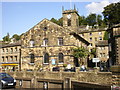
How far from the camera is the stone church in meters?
36.9

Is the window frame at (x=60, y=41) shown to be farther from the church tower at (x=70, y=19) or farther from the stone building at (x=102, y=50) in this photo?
the stone building at (x=102, y=50)

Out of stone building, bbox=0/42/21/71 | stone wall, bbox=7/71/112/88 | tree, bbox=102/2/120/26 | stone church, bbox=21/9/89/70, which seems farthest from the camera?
tree, bbox=102/2/120/26

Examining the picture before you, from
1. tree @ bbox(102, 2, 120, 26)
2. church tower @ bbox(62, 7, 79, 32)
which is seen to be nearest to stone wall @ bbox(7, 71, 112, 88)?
church tower @ bbox(62, 7, 79, 32)

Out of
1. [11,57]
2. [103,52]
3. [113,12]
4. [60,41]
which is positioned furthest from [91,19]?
[60,41]

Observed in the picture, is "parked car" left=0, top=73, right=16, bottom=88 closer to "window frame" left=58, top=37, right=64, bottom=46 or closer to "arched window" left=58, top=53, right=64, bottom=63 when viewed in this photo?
"arched window" left=58, top=53, right=64, bottom=63

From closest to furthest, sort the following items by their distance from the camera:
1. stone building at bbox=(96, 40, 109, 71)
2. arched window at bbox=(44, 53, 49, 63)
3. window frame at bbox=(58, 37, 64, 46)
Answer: window frame at bbox=(58, 37, 64, 46) → arched window at bbox=(44, 53, 49, 63) → stone building at bbox=(96, 40, 109, 71)

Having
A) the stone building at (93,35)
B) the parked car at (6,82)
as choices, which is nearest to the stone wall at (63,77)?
the parked car at (6,82)

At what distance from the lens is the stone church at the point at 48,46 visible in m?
36.9

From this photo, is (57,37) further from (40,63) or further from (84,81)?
(84,81)

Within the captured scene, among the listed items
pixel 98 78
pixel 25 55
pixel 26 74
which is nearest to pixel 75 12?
pixel 25 55

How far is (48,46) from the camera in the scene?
38.3 metres

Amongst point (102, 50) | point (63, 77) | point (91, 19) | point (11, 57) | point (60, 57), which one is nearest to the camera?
point (63, 77)

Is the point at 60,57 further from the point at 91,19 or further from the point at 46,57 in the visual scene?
the point at 91,19

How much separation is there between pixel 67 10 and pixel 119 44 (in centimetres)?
2088
